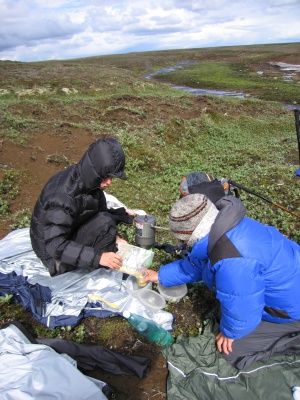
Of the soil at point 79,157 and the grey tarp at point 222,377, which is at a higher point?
the soil at point 79,157

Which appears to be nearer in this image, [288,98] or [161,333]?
[161,333]

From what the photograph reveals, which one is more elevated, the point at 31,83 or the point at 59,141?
the point at 31,83

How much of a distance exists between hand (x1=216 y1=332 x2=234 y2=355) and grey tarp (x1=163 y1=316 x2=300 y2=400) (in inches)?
5.4

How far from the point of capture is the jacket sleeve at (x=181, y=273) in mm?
3244

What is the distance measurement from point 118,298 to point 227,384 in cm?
157

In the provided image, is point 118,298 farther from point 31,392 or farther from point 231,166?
point 231,166

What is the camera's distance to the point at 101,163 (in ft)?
11.3

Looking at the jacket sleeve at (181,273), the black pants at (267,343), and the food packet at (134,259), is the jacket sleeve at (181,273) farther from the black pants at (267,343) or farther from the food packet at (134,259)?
the black pants at (267,343)

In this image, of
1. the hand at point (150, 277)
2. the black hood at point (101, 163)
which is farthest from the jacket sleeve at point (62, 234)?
the hand at point (150, 277)

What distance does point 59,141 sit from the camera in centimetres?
973

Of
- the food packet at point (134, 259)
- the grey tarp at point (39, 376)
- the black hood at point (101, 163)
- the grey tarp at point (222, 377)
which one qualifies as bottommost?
the grey tarp at point (222, 377)

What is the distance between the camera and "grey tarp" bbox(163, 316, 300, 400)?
9.29 ft

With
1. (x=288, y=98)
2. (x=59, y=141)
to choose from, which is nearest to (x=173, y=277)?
(x=59, y=141)

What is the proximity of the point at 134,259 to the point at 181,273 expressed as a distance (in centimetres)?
87
